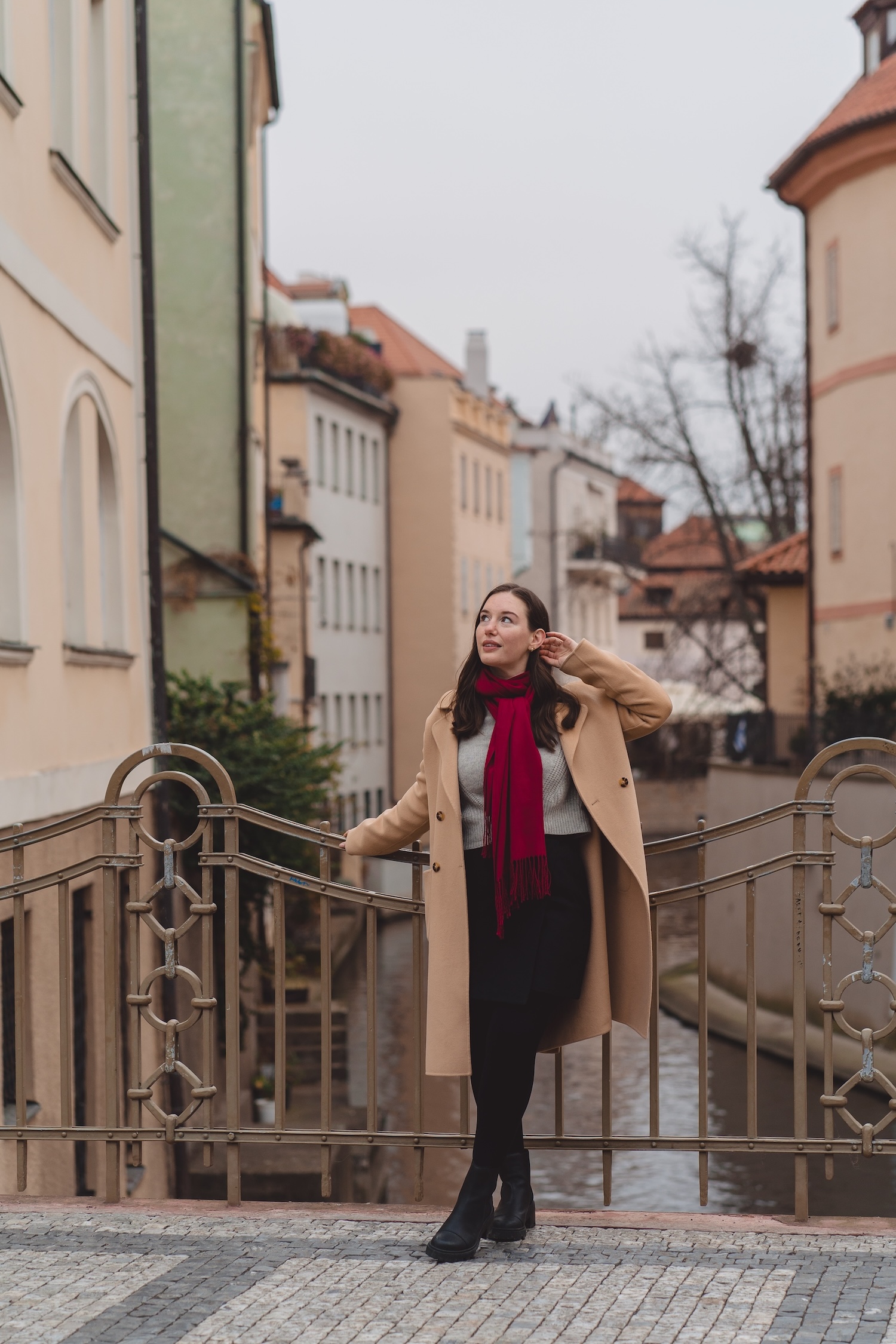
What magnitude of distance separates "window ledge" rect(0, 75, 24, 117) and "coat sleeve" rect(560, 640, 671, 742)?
6.55 m

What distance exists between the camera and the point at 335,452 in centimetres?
5238

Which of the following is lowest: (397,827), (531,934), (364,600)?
(531,934)

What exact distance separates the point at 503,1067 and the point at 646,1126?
1776 cm

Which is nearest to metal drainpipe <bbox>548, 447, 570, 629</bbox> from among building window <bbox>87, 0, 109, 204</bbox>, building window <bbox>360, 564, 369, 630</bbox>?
building window <bbox>360, 564, 369, 630</bbox>

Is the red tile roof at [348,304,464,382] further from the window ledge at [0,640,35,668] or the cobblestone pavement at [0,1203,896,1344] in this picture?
the cobblestone pavement at [0,1203,896,1344]

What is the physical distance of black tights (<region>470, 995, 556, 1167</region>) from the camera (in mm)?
5305

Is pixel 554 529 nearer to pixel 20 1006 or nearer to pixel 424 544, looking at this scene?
pixel 424 544

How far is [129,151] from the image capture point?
15.0 metres

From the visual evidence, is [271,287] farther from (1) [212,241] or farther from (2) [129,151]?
(2) [129,151]

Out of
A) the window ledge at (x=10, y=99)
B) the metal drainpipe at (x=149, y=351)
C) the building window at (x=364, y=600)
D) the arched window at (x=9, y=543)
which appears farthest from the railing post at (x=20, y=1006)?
the building window at (x=364, y=600)

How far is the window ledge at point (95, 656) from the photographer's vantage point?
12.5 m

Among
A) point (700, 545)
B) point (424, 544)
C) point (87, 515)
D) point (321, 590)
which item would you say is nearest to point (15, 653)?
point (87, 515)

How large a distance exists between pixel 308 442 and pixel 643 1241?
44729 mm

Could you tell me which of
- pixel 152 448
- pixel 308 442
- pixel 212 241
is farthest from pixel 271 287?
pixel 152 448
